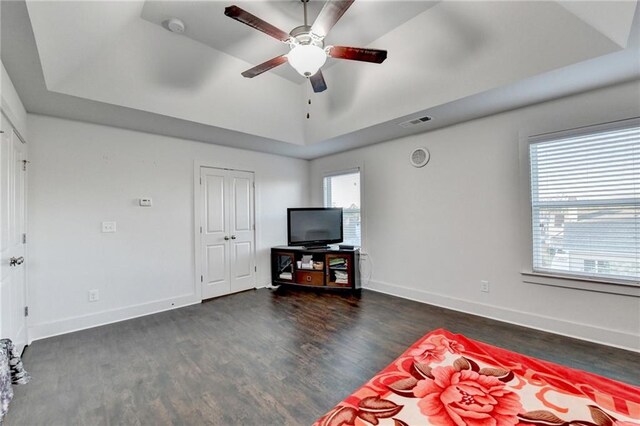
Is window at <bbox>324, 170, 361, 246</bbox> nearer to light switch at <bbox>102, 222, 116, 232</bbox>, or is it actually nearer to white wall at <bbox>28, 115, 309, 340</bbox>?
white wall at <bbox>28, 115, 309, 340</bbox>

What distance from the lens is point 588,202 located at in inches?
104

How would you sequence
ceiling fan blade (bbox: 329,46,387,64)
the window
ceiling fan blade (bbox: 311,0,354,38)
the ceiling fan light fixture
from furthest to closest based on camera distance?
the window → ceiling fan blade (bbox: 329,46,387,64) → the ceiling fan light fixture → ceiling fan blade (bbox: 311,0,354,38)

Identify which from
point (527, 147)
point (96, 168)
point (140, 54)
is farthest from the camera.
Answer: point (96, 168)

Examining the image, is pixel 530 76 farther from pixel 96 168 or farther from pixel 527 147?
pixel 96 168

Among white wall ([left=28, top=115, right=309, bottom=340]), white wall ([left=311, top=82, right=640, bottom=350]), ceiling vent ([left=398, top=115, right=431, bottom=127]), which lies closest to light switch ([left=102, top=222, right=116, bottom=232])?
white wall ([left=28, top=115, right=309, bottom=340])

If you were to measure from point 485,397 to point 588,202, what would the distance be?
240 cm

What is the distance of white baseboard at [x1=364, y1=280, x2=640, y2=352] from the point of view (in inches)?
97.8

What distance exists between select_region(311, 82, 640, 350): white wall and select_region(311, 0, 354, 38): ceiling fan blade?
2304mm

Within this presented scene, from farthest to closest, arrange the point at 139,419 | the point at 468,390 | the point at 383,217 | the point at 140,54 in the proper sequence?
the point at 383,217
the point at 140,54
the point at 139,419
the point at 468,390

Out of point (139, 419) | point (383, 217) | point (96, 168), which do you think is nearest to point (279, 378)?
point (139, 419)

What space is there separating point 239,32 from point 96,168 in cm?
228

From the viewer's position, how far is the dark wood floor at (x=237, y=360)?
71.2 inches

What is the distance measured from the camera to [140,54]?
8.84 ft

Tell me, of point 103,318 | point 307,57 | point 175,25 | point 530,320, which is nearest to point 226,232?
point 103,318
